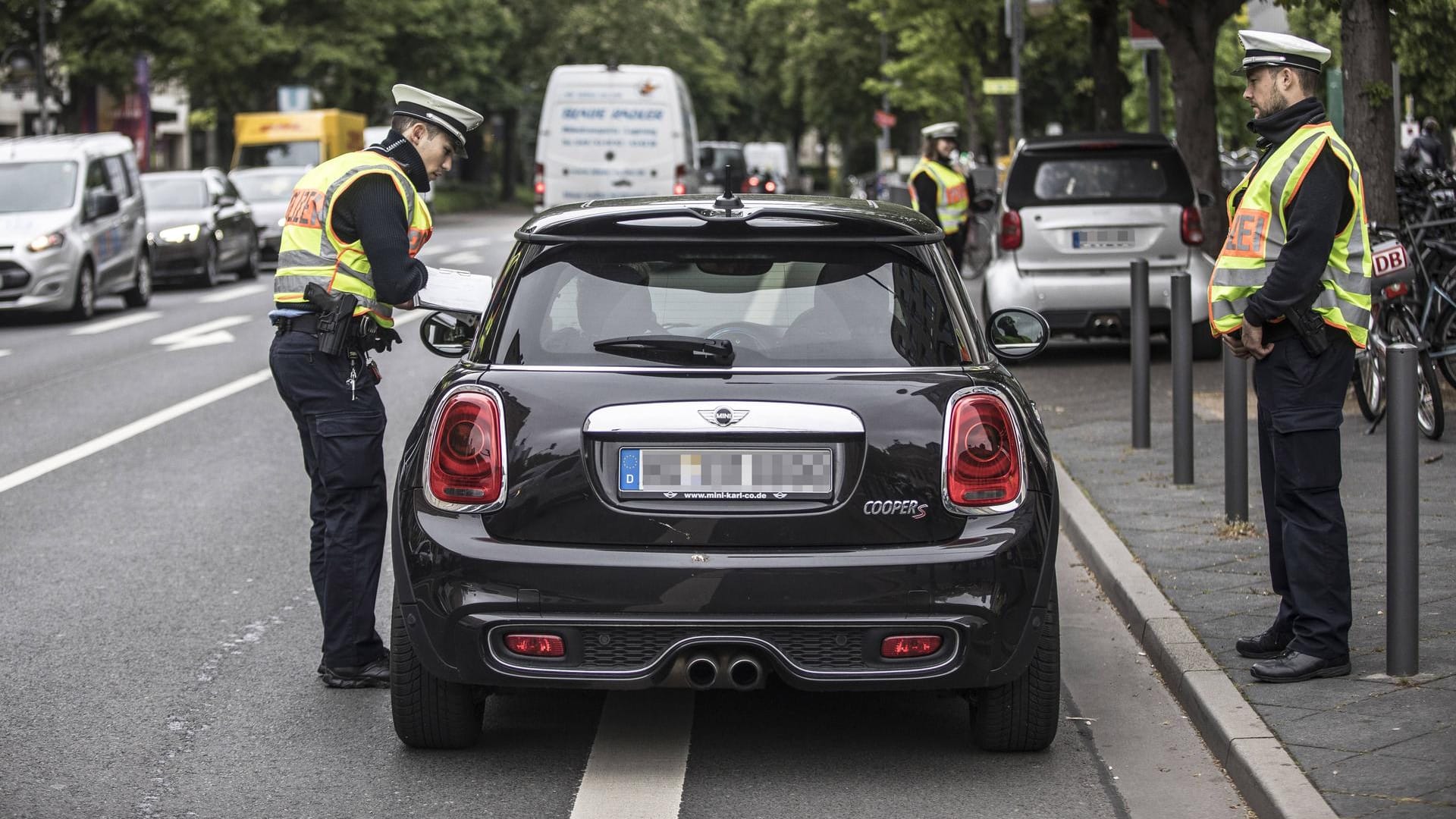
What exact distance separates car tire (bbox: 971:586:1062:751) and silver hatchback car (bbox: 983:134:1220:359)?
387 inches

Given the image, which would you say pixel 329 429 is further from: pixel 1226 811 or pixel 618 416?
pixel 1226 811

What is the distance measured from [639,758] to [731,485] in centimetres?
92

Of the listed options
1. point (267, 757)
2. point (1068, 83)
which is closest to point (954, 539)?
point (267, 757)

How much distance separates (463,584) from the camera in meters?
4.91

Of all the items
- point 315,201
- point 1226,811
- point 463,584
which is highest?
point 315,201

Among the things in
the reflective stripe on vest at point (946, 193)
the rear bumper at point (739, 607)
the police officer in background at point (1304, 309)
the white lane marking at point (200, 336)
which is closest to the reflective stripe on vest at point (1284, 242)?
the police officer in background at point (1304, 309)

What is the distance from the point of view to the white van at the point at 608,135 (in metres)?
30.1

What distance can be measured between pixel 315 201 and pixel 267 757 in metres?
1.67

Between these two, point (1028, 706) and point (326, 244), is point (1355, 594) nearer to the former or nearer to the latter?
point (1028, 706)

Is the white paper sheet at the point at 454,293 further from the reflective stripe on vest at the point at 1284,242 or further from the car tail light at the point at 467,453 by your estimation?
the reflective stripe on vest at the point at 1284,242

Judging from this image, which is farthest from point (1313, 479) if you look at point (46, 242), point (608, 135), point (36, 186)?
point (608, 135)

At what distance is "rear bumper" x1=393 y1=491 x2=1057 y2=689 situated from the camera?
4809 mm

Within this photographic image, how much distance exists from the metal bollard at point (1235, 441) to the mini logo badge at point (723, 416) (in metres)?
3.63

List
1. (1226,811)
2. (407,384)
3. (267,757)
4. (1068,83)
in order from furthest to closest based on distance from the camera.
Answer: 1. (1068,83)
2. (407,384)
3. (267,757)
4. (1226,811)
